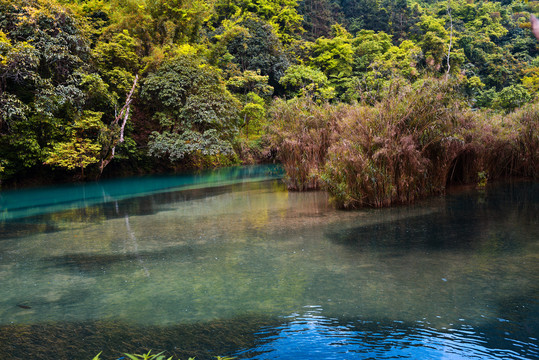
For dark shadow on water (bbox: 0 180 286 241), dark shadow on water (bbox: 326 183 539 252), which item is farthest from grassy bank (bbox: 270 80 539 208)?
dark shadow on water (bbox: 0 180 286 241)

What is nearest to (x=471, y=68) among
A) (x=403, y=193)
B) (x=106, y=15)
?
(x=106, y=15)

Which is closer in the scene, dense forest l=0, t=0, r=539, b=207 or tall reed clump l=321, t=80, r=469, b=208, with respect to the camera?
tall reed clump l=321, t=80, r=469, b=208

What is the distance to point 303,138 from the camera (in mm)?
10930

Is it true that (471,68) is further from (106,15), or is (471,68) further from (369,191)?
(369,191)

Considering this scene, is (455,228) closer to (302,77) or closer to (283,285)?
(283,285)

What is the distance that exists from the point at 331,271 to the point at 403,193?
4.47 meters

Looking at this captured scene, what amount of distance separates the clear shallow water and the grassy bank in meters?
0.68

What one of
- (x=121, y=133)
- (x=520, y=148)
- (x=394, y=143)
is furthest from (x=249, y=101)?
(x=394, y=143)

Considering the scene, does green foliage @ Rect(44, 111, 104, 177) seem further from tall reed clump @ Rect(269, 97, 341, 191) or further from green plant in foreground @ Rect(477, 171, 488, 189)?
green plant in foreground @ Rect(477, 171, 488, 189)

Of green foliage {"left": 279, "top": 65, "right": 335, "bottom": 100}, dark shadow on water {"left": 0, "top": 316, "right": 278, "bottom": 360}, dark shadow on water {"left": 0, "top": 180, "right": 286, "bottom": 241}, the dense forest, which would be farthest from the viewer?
green foliage {"left": 279, "top": 65, "right": 335, "bottom": 100}

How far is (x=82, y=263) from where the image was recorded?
17.6 feet

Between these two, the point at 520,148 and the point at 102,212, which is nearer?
the point at 102,212

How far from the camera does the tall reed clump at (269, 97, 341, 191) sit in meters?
10.9

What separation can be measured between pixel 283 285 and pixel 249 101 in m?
23.6
